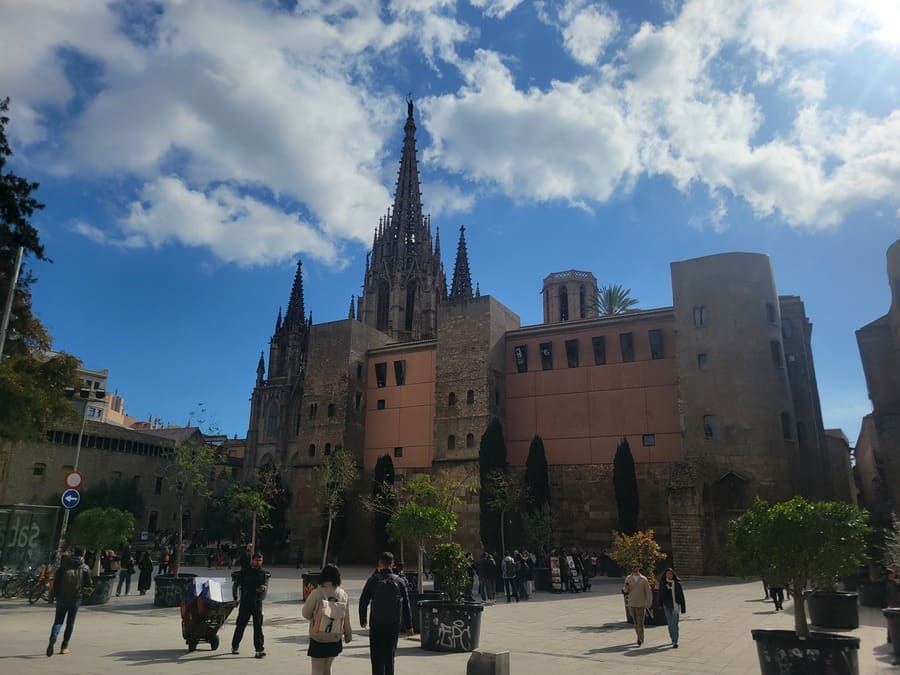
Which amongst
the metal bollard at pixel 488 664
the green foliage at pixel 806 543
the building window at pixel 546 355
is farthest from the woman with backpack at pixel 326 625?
the building window at pixel 546 355

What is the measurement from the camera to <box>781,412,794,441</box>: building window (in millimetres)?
28766

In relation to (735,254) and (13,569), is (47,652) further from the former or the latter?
(735,254)

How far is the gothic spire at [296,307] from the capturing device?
252 feet

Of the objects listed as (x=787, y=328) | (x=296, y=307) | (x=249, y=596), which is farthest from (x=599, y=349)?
(x=296, y=307)

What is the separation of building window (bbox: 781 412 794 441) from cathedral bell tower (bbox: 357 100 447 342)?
40.6 meters

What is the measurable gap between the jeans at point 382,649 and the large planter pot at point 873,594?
1665cm

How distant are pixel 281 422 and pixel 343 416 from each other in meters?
33.7

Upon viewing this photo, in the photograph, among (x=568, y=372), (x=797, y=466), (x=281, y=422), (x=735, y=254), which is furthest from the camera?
(x=281, y=422)

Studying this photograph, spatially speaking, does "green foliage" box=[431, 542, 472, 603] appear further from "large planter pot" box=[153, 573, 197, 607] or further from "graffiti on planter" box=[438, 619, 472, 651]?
"large planter pot" box=[153, 573, 197, 607]

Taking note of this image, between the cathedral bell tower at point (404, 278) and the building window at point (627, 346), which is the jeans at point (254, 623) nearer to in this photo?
the building window at point (627, 346)

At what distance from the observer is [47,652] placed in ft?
29.8

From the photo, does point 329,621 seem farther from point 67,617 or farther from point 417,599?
point 417,599

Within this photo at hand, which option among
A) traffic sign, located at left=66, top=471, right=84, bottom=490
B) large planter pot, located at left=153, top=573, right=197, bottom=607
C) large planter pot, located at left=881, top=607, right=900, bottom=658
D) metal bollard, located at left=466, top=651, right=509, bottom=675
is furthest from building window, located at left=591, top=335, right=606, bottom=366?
metal bollard, located at left=466, top=651, right=509, bottom=675

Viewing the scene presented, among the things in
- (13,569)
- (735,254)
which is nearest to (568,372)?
(735,254)
